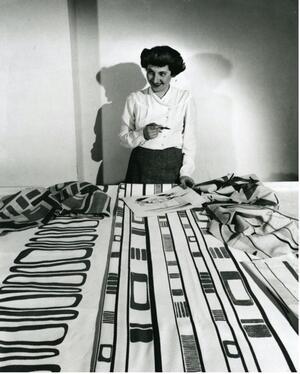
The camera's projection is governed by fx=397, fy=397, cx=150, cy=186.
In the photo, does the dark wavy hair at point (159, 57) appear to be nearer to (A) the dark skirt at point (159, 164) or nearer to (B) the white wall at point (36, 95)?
(A) the dark skirt at point (159, 164)

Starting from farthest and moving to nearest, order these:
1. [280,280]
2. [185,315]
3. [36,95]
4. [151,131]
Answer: [36,95] → [151,131] → [280,280] → [185,315]

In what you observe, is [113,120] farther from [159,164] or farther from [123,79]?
[159,164]

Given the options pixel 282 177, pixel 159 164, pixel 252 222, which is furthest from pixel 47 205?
pixel 282 177

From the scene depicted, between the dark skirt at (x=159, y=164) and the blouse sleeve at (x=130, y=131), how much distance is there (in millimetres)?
88

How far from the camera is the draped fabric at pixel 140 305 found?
1.85 feet

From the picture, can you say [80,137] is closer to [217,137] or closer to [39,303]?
[217,137]

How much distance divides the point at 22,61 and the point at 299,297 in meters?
2.59

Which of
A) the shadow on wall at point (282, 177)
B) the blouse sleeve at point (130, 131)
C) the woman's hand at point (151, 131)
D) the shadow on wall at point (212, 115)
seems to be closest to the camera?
the woman's hand at point (151, 131)

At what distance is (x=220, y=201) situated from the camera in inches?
51.6

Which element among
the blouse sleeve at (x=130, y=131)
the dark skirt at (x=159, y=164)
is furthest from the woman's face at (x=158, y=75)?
the dark skirt at (x=159, y=164)

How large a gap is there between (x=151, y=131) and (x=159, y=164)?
24 centimetres

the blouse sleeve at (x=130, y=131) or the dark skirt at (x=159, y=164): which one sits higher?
the blouse sleeve at (x=130, y=131)

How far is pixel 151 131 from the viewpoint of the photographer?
6.48 feet

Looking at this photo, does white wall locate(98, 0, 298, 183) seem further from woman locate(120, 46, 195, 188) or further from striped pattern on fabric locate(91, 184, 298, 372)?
striped pattern on fabric locate(91, 184, 298, 372)
